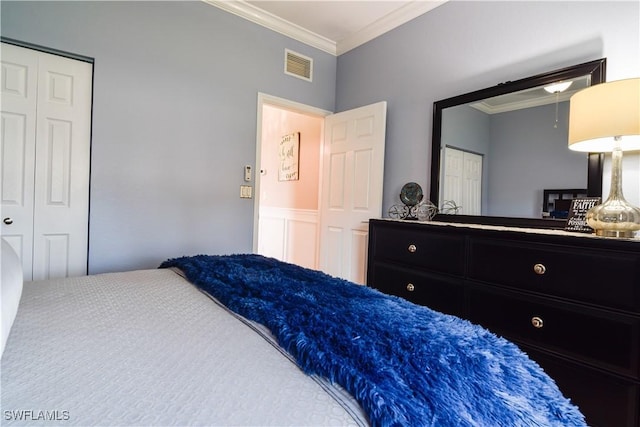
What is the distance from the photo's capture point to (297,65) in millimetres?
3301

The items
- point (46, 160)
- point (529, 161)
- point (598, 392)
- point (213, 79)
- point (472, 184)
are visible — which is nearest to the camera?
point (598, 392)

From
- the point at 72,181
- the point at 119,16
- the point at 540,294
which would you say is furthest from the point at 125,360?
the point at 119,16

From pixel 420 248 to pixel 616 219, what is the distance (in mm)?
970

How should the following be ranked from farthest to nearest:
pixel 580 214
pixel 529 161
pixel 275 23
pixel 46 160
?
pixel 275 23, pixel 46 160, pixel 529 161, pixel 580 214

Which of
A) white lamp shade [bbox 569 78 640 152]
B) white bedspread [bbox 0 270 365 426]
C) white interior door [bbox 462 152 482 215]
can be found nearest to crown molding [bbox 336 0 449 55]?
white interior door [bbox 462 152 482 215]

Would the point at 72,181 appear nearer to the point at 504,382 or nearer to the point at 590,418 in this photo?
the point at 504,382

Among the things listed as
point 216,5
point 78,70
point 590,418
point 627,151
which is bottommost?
point 590,418

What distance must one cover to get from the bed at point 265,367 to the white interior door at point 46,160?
1.39 metres

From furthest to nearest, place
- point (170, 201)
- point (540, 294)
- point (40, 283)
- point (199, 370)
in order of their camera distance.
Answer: point (170, 201), point (540, 294), point (40, 283), point (199, 370)

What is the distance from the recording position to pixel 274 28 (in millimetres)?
3100

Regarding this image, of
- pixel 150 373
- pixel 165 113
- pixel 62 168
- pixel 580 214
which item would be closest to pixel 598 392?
pixel 580 214

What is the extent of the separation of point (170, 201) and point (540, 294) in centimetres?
257

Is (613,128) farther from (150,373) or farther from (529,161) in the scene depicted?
(150,373)

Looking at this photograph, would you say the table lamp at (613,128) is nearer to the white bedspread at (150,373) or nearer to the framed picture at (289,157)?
the white bedspread at (150,373)
